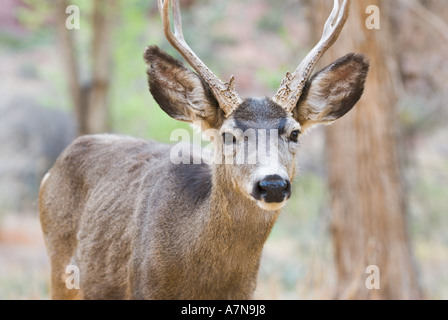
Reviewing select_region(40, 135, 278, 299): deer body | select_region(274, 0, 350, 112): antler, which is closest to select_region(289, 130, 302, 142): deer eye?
select_region(274, 0, 350, 112): antler

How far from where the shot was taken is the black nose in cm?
408

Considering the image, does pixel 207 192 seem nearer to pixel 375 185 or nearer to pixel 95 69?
pixel 375 185

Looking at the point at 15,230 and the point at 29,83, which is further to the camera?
the point at 29,83

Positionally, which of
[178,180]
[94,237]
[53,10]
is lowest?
[94,237]

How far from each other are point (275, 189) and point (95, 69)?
9.56m

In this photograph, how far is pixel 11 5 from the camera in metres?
31.2

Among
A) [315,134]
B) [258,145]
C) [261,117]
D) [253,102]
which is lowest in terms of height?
[258,145]

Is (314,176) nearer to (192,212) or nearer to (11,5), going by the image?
(192,212)

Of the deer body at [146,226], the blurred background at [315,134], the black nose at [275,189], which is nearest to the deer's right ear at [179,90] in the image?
the deer body at [146,226]

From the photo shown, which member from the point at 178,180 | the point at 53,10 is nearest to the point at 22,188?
the point at 53,10

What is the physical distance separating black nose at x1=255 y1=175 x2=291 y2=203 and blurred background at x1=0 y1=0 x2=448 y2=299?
185 centimetres

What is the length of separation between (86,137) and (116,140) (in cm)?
38

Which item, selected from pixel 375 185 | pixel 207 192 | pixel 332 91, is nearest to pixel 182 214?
pixel 207 192

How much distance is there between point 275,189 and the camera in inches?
161
